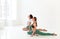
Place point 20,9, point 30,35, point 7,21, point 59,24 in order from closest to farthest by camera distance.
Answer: point 30,35
point 59,24
point 20,9
point 7,21

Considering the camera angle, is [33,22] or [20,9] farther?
[20,9]

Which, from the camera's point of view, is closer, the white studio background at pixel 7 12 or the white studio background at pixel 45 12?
the white studio background at pixel 45 12

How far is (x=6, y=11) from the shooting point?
1.27 m

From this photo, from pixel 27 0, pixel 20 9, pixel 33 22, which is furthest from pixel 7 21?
pixel 33 22

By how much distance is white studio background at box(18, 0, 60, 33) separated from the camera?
98cm

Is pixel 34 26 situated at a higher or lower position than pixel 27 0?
lower

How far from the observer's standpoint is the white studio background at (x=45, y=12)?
38.6 inches

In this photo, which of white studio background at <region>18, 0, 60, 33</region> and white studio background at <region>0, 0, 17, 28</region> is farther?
white studio background at <region>0, 0, 17, 28</region>

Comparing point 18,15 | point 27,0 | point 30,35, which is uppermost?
point 27,0

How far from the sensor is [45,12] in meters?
1.02

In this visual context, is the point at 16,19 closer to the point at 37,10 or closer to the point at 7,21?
the point at 7,21

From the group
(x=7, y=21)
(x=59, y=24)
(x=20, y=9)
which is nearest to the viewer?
(x=59, y=24)

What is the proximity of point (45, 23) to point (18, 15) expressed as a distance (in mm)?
268

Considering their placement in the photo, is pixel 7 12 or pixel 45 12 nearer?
pixel 45 12
